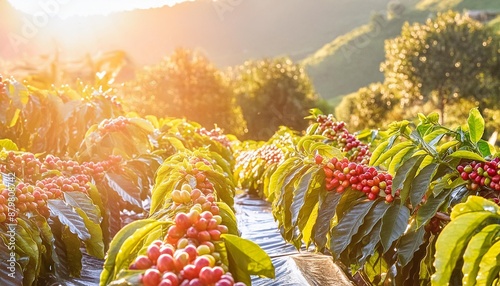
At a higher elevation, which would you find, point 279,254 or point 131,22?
point 131,22

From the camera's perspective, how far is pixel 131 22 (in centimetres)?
7369

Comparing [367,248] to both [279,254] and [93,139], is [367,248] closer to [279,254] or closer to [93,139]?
[279,254]

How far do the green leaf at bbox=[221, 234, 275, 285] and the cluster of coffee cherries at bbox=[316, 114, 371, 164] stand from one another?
1962 mm

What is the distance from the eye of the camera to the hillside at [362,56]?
64.1 meters

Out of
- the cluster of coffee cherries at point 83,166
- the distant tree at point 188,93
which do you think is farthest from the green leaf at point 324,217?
the distant tree at point 188,93

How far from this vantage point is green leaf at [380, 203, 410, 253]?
228 centimetres

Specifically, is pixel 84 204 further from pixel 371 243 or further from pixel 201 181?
pixel 371 243

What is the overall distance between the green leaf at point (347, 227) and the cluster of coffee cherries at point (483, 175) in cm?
43

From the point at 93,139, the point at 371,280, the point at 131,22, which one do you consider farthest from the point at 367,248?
the point at 131,22

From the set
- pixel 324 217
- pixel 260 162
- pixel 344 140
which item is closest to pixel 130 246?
pixel 324 217

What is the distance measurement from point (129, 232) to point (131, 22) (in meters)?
75.7

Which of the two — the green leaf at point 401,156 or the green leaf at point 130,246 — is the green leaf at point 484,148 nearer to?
the green leaf at point 401,156

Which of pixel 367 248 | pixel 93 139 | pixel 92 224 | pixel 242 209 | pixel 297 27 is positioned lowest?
pixel 242 209

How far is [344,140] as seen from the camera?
3867mm
